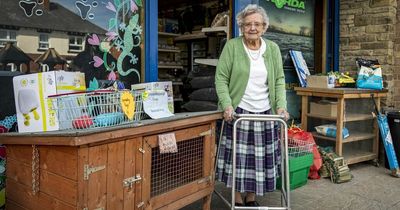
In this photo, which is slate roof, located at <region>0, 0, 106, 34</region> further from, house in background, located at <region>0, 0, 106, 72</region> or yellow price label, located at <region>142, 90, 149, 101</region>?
yellow price label, located at <region>142, 90, 149, 101</region>

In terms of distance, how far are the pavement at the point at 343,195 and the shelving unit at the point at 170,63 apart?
9.17 ft

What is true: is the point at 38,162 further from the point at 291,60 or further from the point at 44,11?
the point at 291,60

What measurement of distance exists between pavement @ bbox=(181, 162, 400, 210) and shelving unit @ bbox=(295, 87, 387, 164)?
1.44 ft

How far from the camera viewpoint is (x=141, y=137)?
228 centimetres

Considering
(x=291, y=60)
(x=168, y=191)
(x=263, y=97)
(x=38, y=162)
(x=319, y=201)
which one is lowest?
(x=319, y=201)

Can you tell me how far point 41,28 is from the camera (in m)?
2.88

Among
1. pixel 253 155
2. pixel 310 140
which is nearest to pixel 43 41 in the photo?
pixel 253 155

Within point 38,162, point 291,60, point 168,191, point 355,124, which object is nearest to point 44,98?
point 38,162

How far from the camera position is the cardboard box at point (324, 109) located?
4.74m

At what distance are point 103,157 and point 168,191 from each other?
634 mm

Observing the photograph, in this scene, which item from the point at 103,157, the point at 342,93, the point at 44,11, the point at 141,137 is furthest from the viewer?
the point at 342,93

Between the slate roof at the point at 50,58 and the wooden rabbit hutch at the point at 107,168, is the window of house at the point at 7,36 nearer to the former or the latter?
the slate roof at the point at 50,58

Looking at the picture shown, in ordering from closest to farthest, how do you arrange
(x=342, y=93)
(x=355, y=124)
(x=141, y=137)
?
(x=141, y=137) → (x=342, y=93) → (x=355, y=124)

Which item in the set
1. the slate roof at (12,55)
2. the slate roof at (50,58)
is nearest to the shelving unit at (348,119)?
the slate roof at (50,58)
